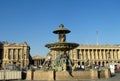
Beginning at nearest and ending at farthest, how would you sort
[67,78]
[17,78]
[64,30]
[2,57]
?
[67,78], [17,78], [64,30], [2,57]

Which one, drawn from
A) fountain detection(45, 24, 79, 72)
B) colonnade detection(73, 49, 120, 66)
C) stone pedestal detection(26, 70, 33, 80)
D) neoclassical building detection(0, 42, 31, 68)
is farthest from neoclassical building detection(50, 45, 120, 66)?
stone pedestal detection(26, 70, 33, 80)

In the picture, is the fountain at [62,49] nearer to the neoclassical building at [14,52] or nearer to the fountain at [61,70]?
the fountain at [61,70]

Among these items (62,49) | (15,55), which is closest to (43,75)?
(62,49)

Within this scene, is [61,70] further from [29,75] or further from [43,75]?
[29,75]

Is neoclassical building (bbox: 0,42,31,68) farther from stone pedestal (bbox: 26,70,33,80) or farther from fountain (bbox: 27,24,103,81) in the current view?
stone pedestal (bbox: 26,70,33,80)

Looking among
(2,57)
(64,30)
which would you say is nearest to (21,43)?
(2,57)

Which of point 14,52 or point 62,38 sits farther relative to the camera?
point 14,52

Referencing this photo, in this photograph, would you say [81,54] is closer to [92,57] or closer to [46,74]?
[92,57]

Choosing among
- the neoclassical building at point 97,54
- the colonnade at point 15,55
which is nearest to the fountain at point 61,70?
the colonnade at point 15,55

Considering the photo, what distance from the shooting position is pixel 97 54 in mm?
132000

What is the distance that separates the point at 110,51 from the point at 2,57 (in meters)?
55.4

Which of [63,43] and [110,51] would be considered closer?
[63,43]

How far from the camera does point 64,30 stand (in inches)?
1407

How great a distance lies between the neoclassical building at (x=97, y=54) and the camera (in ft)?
427
